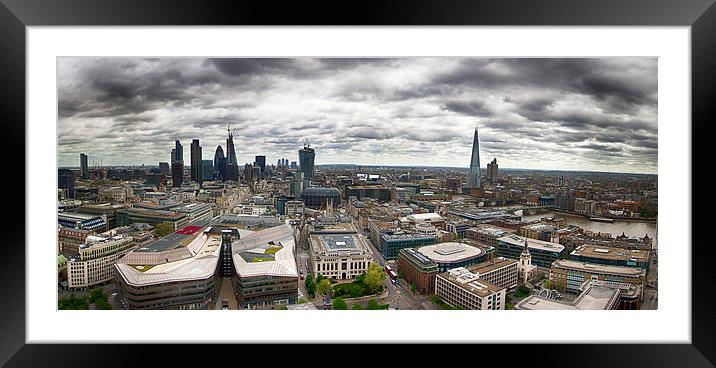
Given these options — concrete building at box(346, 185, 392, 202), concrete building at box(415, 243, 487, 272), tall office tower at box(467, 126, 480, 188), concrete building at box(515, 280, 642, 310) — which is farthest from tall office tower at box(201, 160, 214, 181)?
concrete building at box(515, 280, 642, 310)

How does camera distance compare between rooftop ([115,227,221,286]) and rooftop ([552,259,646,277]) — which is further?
rooftop ([552,259,646,277])

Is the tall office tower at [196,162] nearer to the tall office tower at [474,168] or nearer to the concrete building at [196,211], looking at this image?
the concrete building at [196,211]

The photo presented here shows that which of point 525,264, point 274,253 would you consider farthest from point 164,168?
point 525,264

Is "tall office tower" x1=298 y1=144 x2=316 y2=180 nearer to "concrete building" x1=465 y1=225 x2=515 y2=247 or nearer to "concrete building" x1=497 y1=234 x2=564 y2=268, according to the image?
"concrete building" x1=465 y1=225 x2=515 y2=247
